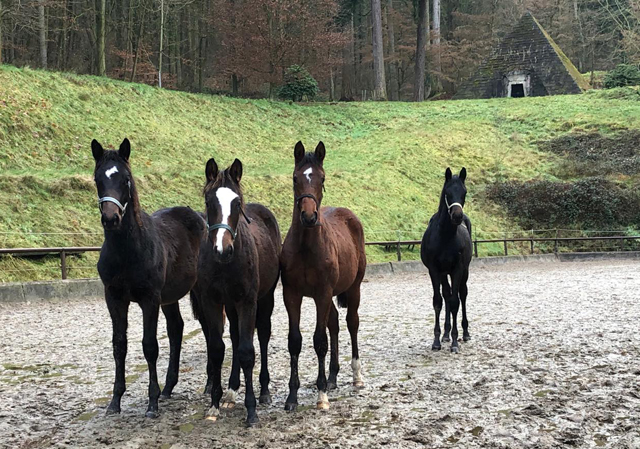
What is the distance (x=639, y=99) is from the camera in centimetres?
4053

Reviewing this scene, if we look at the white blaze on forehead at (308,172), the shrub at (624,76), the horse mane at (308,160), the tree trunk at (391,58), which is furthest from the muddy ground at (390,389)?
the tree trunk at (391,58)

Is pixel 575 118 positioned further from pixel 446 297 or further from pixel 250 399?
pixel 250 399

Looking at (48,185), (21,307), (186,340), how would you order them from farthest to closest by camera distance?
(48,185) → (21,307) → (186,340)

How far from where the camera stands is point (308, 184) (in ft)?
18.2

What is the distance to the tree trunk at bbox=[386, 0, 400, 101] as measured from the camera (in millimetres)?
51625

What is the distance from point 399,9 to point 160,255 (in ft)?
178

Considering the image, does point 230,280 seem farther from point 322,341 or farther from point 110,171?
point 110,171

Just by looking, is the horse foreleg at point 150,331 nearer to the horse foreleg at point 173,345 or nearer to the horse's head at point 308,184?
the horse foreleg at point 173,345

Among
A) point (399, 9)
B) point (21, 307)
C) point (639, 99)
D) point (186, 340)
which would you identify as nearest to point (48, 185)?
point (21, 307)

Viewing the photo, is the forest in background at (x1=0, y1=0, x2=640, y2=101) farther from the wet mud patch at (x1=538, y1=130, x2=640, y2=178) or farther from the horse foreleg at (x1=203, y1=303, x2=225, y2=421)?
the horse foreleg at (x1=203, y1=303, x2=225, y2=421)

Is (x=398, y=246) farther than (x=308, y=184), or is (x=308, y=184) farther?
(x=398, y=246)

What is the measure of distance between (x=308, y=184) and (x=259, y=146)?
26151mm

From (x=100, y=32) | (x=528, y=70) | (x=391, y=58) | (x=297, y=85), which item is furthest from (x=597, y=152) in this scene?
(x=100, y=32)

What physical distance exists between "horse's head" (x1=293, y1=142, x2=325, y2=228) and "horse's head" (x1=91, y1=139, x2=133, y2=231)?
1557mm
